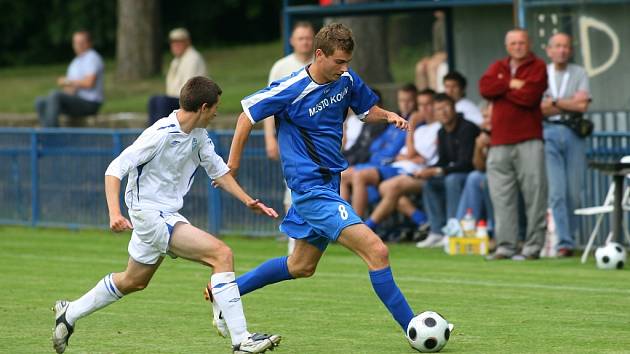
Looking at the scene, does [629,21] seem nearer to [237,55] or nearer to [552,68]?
[552,68]

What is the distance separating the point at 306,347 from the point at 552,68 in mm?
7126

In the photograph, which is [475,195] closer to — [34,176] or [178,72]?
[178,72]

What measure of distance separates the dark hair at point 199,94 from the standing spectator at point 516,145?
629 cm

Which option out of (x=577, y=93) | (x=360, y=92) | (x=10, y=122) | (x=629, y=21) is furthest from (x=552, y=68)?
(x=10, y=122)

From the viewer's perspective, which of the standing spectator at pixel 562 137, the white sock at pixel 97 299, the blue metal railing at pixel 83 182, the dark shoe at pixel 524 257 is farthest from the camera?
the blue metal railing at pixel 83 182

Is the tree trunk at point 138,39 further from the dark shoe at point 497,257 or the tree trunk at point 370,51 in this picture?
the dark shoe at point 497,257

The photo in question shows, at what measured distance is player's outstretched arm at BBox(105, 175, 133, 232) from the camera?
8164 mm

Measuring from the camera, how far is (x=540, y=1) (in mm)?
16422

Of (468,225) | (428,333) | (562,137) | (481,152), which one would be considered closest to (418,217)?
(468,225)

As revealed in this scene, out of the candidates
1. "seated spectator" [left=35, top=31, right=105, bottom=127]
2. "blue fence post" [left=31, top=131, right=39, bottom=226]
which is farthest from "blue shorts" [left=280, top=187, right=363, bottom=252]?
"seated spectator" [left=35, top=31, right=105, bottom=127]

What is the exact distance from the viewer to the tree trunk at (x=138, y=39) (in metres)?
30.7

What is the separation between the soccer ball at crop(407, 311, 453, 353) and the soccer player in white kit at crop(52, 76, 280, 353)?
1023mm

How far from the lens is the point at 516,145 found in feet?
48.3

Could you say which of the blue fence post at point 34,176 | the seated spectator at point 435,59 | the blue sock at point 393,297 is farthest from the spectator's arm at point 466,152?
the blue sock at point 393,297
